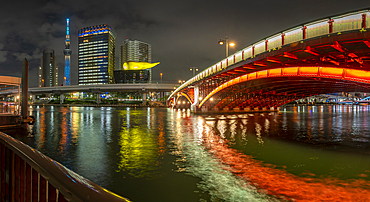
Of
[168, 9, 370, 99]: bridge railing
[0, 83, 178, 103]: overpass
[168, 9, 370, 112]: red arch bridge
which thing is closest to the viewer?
[168, 9, 370, 99]: bridge railing

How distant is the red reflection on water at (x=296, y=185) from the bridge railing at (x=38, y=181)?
229 inches

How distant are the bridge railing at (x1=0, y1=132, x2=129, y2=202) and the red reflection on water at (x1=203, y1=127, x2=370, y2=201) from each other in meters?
5.81

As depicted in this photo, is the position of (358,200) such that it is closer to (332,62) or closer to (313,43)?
(313,43)

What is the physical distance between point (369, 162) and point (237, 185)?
744 centimetres

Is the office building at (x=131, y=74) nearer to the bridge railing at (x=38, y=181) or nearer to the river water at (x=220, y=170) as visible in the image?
the river water at (x=220, y=170)

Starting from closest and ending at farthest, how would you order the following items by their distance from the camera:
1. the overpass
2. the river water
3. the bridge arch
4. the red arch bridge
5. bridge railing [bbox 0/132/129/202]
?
bridge railing [bbox 0/132/129/202] → the river water → the red arch bridge → the bridge arch → the overpass

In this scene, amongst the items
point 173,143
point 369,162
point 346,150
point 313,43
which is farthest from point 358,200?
point 313,43

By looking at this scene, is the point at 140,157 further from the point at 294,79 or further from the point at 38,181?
the point at 294,79

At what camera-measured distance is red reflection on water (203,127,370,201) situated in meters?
6.33

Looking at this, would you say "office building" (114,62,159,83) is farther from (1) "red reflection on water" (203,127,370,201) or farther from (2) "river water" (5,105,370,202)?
(1) "red reflection on water" (203,127,370,201)

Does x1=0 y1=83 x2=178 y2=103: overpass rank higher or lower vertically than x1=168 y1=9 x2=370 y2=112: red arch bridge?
higher

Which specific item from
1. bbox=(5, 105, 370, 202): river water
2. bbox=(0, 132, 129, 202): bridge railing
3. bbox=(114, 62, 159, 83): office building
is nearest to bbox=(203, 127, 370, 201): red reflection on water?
bbox=(5, 105, 370, 202): river water

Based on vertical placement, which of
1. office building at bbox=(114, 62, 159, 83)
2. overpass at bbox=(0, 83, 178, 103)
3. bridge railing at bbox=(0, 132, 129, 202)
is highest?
office building at bbox=(114, 62, 159, 83)

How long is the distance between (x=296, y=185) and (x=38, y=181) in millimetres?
7152
